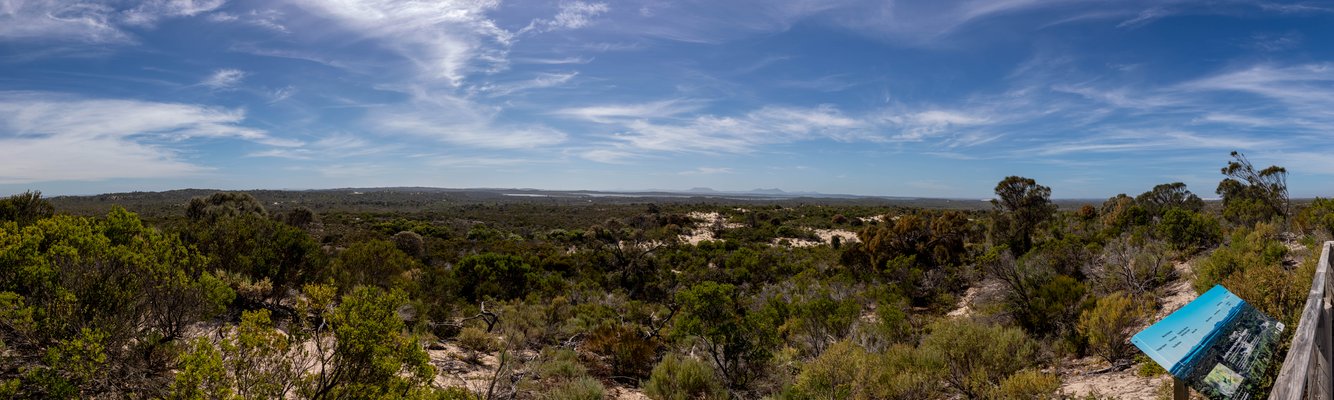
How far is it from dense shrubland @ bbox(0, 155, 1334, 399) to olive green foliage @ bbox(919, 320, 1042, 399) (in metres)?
0.03

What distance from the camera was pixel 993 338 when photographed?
656cm

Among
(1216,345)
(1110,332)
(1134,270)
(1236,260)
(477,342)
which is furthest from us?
(1134,270)

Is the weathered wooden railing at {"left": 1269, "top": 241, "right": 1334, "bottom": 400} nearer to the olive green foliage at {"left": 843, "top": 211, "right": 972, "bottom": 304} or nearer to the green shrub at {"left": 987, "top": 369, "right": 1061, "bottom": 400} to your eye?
the green shrub at {"left": 987, "top": 369, "right": 1061, "bottom": 400}

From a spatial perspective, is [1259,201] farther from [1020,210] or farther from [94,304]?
[94,304]

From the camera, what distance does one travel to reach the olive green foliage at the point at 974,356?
19.9ft

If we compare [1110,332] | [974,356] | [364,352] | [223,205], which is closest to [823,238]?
[1110,332]

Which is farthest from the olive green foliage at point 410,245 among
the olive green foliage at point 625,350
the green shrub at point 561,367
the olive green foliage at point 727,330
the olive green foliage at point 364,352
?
the olive green foliage at point 364,352

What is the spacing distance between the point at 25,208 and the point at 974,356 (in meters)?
17.1

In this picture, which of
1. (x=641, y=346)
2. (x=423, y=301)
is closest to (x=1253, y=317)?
(x=641, y=346)

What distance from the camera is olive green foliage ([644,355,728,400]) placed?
7.48 meters

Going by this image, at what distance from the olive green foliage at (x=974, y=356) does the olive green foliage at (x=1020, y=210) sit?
1346cm

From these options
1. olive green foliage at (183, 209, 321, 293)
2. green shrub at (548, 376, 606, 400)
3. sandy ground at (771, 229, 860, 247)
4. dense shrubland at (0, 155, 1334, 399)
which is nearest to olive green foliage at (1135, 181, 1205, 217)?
dense shrubland at (0, 155, 1334, 399)

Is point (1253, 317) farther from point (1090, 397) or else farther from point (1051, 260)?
point (1051, 260)

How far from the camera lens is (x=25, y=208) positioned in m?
10.4
